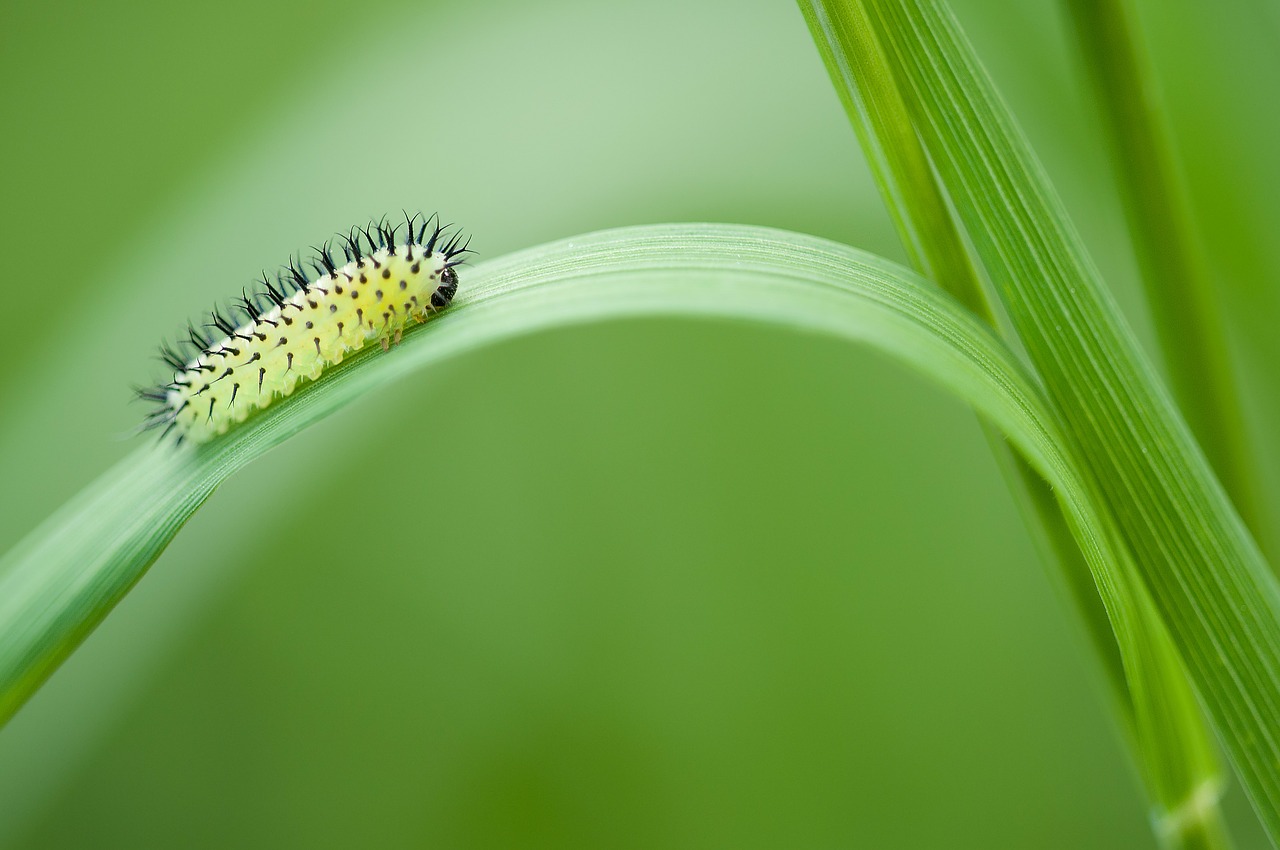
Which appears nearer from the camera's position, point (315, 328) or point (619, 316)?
point (619, 316)

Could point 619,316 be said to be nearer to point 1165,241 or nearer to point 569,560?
point 1165,241

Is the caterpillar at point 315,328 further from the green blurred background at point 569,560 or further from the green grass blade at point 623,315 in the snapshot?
the green blurred background at point 569,560

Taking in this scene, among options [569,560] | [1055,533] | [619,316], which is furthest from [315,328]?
[569,560]

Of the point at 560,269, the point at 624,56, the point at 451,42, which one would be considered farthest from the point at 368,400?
the point at 560,269

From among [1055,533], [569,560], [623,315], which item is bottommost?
[623,315]

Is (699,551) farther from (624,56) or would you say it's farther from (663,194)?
(624,56)

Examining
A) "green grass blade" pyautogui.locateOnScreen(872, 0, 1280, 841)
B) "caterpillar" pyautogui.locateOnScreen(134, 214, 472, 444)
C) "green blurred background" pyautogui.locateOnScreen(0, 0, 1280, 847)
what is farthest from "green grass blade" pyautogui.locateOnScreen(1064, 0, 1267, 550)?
"green blurred background" pyautogui.locateOnScreen(0, 0, 1280, 847)

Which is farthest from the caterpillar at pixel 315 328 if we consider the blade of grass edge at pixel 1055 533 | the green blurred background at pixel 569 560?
the green blurred background at pixel 569 560
